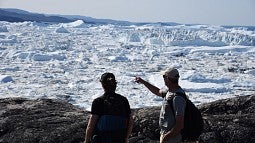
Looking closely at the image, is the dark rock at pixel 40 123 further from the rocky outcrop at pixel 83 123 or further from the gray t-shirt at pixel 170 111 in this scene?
the gray t-shirt at pixel 170 111

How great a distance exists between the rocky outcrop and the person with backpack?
1.44 metres

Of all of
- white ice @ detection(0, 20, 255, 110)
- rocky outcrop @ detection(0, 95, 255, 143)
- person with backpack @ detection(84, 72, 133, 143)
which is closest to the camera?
person with backpack @ detection(84, 72, 133, 143)

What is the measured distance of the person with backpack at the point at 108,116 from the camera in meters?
3.36

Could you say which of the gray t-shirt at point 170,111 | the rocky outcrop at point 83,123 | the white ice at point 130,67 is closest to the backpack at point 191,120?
the gray t-shirt at point 170,111

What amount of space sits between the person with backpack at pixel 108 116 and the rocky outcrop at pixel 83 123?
144 cm

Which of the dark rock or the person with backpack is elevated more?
the person with backpack

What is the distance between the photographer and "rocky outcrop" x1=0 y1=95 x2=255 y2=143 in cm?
484

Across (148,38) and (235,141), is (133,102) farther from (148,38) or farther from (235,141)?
Result: (148,38)

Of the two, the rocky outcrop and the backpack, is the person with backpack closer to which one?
the backpack

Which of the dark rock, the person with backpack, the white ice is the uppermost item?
the person with backpack

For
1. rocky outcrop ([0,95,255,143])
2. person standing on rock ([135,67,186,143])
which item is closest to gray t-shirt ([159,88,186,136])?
person standing on rock ([135,67,186,143])

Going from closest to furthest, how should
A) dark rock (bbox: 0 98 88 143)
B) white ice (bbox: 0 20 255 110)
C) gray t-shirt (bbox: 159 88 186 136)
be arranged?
gray t-shirt (bbox: 159 88 186 136), dark rock (bbox: 0 98 88 143), white ice (bbox: 0 20 255 110)

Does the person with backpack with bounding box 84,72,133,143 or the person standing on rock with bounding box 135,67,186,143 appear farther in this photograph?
the person with backpack with bounding box 84,72,133,143

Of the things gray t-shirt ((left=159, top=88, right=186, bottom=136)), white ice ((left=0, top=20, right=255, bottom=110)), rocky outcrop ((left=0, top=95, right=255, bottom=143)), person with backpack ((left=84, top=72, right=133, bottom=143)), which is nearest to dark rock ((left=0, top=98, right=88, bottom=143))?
rocky outcrop ((left=0, top=95, right=255, bottom=143))
